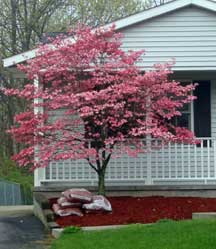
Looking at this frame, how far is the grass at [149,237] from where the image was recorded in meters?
8.78

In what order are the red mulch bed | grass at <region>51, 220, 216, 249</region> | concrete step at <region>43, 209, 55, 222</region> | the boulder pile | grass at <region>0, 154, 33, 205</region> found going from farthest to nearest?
1. grass at <region>0, 154, 33, 205</region>
2. the boulder pile
3. concrete step at <region>43, 209, 55, 222</region>
4. the red mulch bed
5. grass at <region>51, 220, 216, 249</region>

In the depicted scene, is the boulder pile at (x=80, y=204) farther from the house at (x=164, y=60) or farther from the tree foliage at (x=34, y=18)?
the tree foliage at (x=34, y=18)

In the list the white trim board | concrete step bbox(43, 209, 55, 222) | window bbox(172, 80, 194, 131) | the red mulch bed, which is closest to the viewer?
the red mulch bed

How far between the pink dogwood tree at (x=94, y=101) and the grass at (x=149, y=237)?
9.04 ft

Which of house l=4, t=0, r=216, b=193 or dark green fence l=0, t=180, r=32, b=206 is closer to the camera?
house l=4, t=0, r=216, b=193

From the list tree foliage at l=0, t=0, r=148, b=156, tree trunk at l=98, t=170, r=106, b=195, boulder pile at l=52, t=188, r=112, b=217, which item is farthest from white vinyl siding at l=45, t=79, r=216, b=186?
tree foliage at l=0, t=0, r=148, b=156

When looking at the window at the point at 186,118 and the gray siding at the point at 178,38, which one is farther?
the window at the point at 186,118

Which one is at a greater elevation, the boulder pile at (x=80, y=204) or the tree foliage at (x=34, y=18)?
the tree foliage at (x=34, y=18)

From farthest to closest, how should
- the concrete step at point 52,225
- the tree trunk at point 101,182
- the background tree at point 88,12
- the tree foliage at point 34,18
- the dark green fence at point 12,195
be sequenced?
1. the background tree at point 88,12
2. the tree foliage at point 34,18
3. the dark green fence at point 12,195
4. the tree trunk at point 101,182
5. the concrete step at point 52,225

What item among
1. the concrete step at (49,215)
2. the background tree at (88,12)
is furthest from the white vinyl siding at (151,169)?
the background tree at (88,12)

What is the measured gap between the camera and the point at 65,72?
13352mm

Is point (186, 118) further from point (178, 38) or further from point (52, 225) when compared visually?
point (52, 225)

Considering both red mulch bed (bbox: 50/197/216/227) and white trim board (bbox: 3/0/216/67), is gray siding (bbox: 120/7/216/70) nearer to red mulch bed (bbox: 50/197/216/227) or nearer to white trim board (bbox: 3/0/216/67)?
white trim board (bbox: 3/0/216/67)

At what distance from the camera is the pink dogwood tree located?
12898mm
